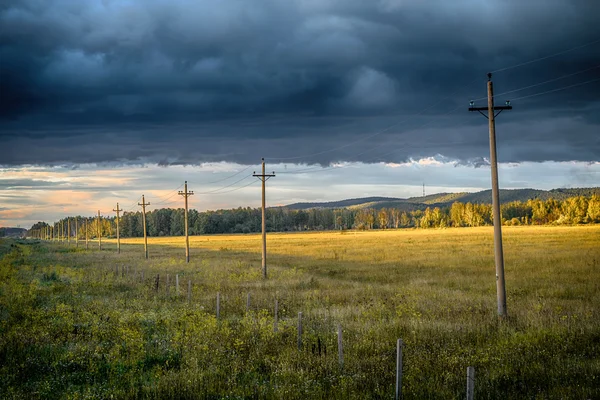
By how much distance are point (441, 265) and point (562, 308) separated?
2333 centimetres

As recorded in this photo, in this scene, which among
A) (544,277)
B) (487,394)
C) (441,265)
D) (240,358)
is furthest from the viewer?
(441,265)

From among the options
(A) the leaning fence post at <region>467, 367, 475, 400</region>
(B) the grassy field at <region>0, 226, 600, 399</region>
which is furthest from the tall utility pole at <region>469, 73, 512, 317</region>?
(A) the leaning fence post at <region>467, 367, 475, 400</region>

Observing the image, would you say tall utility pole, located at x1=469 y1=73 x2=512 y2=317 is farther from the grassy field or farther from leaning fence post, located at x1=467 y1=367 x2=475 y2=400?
leaning fence post, located at x1=467 y1=367 x2=475 y2=400

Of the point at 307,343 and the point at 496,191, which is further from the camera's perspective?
the point at 496,191

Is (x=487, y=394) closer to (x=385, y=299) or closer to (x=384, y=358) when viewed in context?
(x=384, y=358)

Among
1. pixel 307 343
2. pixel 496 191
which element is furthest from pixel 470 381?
pixel 496 191

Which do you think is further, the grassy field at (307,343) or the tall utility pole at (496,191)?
the tall utility pole at (496,191)

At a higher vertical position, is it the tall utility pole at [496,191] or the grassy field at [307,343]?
the tall utility pole at [496,191]

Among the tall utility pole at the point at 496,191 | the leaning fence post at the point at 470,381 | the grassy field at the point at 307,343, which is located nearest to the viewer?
the leaning fence post at the point at 470,381

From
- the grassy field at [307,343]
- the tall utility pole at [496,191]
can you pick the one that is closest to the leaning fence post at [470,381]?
the grassy field at [307,343]

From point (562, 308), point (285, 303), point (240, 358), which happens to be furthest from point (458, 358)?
point (285, 303)

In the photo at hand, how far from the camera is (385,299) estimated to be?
2603cm

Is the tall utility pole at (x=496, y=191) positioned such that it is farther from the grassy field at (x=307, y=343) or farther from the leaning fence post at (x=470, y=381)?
the leaning fence post at (x=470, y=381)

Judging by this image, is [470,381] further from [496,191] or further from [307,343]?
[496,191]
